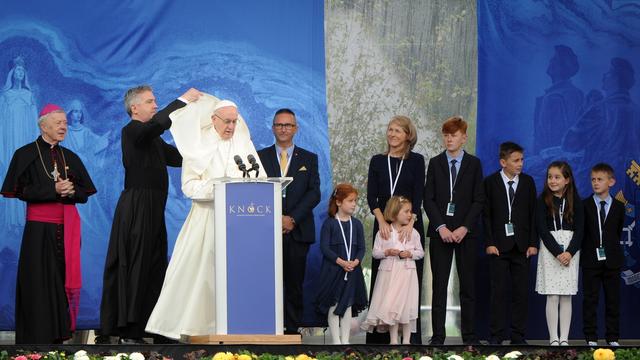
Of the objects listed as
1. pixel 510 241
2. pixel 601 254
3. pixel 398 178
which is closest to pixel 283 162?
pixel 398 178

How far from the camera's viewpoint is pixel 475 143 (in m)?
11.8

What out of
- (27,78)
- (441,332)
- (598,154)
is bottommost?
(441,332)

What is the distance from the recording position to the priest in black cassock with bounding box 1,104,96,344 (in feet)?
32.4

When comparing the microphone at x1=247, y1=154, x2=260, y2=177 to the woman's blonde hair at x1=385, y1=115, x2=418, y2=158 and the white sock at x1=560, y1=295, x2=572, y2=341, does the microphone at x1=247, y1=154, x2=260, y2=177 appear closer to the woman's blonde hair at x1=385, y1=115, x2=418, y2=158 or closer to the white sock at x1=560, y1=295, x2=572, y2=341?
the woman's blonde hair at x1=385, y1=115, x2=418, y2=158

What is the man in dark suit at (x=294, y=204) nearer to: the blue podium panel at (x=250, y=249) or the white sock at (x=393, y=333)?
the white sock at (x=393, y=333)

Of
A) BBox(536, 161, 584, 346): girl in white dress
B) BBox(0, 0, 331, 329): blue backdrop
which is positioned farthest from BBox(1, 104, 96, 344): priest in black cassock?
BBox(536, 161, 584, 346): girl in white dress

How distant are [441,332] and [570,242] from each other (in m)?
1.44

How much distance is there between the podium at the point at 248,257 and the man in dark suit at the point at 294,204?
185 cm

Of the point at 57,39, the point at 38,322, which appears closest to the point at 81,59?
the point at 57,39

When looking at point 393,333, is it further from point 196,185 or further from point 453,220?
point 196,185

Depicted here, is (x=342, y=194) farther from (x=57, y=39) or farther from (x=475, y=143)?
(x=57, y=39)

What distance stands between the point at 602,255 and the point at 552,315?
27.6 inches

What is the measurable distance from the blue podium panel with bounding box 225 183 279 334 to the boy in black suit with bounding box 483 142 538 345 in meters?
2.63

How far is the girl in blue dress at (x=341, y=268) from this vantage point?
10.4m
